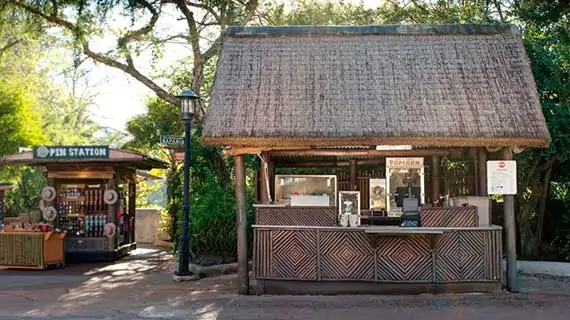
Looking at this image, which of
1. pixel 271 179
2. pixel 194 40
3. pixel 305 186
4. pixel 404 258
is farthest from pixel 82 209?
pixel 404 258

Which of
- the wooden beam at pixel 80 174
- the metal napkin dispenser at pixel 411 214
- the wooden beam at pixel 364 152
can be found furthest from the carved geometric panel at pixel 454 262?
the wooden beam at pixel 80 174

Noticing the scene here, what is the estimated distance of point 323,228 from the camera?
1035 cm

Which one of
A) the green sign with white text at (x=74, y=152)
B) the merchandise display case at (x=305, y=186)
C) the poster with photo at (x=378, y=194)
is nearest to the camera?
the merchandise display case at (x=305, y=186)

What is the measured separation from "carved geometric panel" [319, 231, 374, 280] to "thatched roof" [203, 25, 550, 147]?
1.56 metres

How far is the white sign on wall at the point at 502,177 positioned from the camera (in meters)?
10.3

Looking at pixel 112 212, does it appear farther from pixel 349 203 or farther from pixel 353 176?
pixel 349 203

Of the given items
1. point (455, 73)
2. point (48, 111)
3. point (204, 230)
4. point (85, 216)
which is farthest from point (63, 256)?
point (48, 111)

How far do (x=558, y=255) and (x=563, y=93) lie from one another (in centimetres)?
395

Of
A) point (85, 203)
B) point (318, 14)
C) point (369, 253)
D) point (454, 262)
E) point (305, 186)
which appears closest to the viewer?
point (454, 262)

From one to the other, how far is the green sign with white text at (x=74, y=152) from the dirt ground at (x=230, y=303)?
362 cm

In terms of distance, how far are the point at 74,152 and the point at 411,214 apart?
8496mm

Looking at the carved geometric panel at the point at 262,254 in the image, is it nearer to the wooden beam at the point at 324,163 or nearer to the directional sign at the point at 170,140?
the directional sign at the point at 170,140

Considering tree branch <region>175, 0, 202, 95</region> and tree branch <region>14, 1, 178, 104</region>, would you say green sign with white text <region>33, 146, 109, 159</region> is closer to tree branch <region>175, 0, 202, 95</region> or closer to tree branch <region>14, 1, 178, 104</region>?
tree branch <region>14, 1, 178, 104</region>

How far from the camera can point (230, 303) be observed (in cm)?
986
